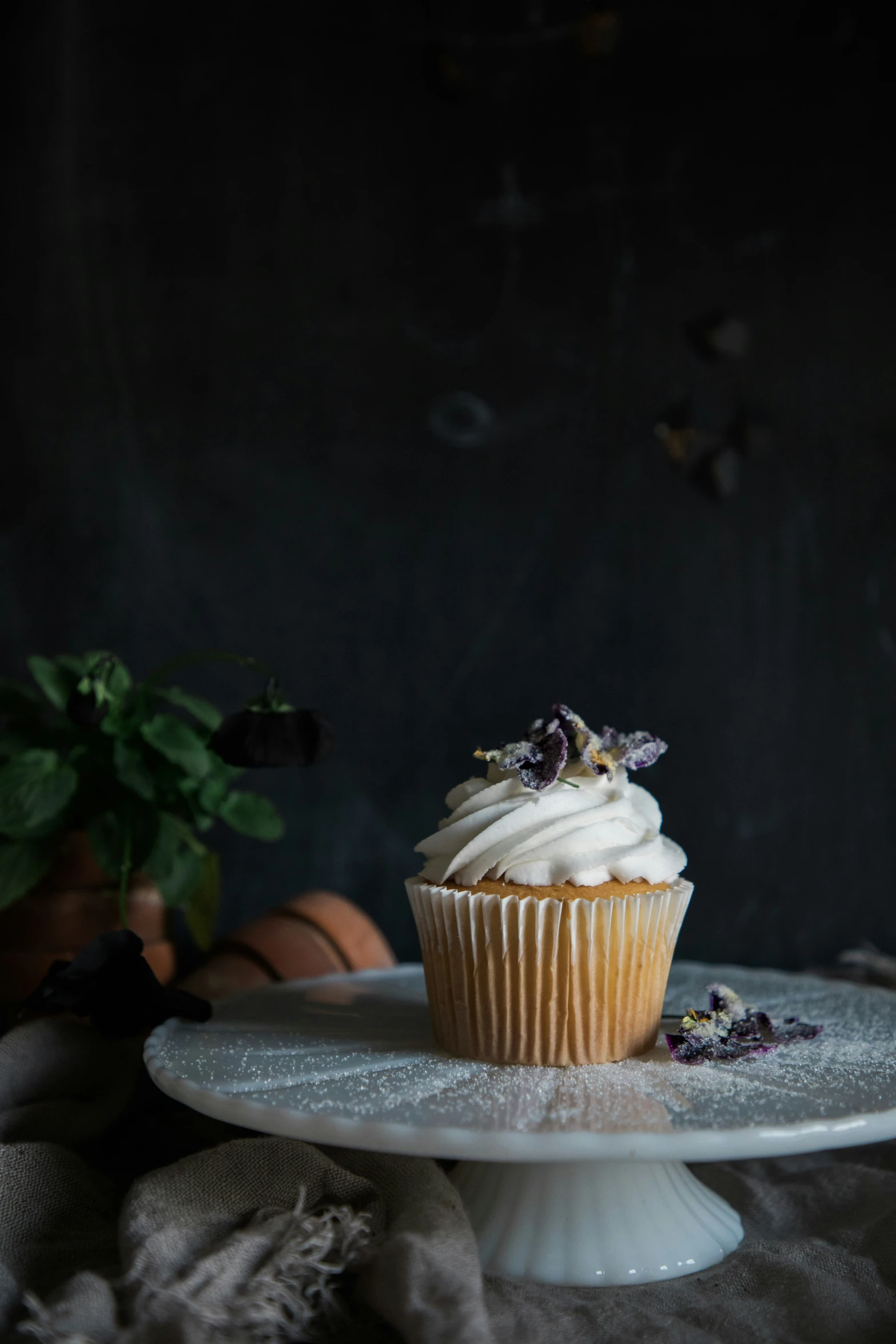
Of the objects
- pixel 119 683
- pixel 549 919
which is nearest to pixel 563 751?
pixel 549 919

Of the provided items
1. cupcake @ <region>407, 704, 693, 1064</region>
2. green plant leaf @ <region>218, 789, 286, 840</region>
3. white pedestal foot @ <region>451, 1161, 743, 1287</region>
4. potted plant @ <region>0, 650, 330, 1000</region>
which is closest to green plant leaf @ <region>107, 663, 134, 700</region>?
potted plant @ <region>0, 650, 330, 1000</region>

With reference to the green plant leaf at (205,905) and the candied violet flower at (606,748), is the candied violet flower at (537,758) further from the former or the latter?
the green plant leaf at (205,905)

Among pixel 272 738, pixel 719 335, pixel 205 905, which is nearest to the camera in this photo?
pixel 272 738

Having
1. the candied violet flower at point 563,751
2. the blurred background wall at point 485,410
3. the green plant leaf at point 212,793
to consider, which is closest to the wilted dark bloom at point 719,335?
the blurred background wall at point 485,410

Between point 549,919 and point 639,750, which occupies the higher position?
point 639,750

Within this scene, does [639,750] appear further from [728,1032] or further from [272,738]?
[272,738]
